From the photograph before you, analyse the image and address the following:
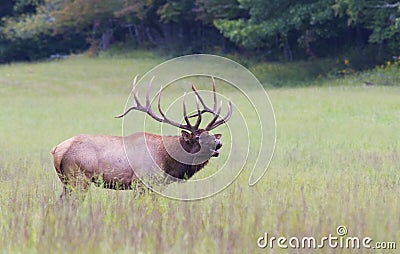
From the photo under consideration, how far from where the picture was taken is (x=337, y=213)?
6.41m

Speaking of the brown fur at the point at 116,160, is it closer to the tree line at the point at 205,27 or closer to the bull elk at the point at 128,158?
the bull elk at the point at 128,158

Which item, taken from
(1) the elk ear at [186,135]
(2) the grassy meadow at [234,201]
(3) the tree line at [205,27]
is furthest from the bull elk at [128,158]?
(3) the tree line at [205,27]

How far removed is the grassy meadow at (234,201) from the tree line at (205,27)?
42.8 ft

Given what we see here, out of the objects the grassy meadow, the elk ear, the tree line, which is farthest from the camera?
the tree line

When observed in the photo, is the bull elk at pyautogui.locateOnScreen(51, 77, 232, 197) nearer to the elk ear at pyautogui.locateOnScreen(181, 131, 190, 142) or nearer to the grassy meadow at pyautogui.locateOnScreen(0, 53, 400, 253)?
the elk ear at pyautogui.locateOnScreen(181, 131, 190, 142)

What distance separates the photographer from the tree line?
103 feet

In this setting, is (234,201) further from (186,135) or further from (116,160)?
(116,160)

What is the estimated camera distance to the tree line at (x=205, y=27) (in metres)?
31.5

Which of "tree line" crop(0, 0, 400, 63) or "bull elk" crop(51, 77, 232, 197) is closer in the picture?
"bull elk" crop(51, 77, 232, 197)

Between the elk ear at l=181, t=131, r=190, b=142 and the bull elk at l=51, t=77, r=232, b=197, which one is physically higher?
the elk ear at l=181, t=131, r=190, b=142

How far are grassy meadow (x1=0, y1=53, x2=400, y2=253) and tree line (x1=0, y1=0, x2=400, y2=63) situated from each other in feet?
42.8

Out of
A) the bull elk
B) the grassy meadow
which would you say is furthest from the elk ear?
the grassy meadow

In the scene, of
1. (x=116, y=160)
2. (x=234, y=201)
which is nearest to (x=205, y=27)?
(x=116, y=160)

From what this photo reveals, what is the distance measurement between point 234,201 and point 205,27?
3382 cm
